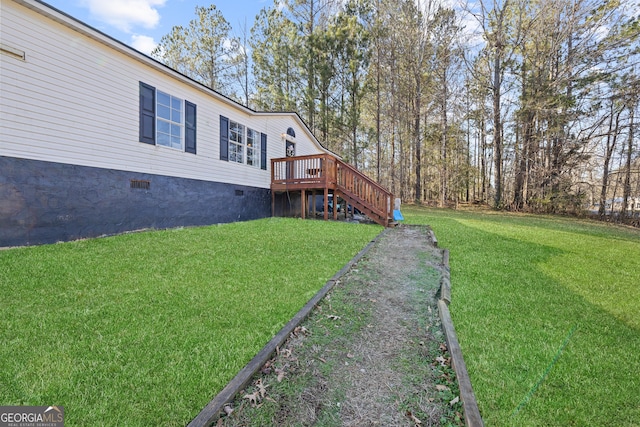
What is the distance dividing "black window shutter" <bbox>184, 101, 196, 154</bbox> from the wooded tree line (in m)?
12.4

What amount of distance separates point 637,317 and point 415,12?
812 inches

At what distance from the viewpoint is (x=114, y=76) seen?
20.9ft

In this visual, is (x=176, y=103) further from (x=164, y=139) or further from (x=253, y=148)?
(x=253, y=148)

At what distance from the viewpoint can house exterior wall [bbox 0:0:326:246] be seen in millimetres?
4914

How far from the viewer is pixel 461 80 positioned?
18391 millimetres

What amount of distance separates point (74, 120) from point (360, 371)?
7.20 metres

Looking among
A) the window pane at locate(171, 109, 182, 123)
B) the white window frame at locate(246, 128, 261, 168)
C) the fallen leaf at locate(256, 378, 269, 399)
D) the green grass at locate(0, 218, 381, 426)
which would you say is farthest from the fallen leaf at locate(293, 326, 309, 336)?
the white window frame at locate(246, 128, 261, 168)

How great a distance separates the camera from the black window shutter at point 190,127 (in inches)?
318

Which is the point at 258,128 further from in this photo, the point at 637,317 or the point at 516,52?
the point at 516,52

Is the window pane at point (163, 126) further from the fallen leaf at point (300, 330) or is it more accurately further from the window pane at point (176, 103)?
the fallen leaf at point (300, 330)

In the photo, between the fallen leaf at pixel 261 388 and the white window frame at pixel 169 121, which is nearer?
the fallen leaf at pixel 261 388

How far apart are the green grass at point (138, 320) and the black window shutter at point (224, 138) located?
190 inches

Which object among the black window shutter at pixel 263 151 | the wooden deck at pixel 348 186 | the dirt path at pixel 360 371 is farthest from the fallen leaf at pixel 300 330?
the black window shutter at pixel 263 151

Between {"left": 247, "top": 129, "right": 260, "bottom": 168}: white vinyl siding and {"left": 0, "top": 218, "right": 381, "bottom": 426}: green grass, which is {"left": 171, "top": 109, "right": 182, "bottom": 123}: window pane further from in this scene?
{"left": 0, "top": 218, "right": 381, "bottom": 426}: green grass
